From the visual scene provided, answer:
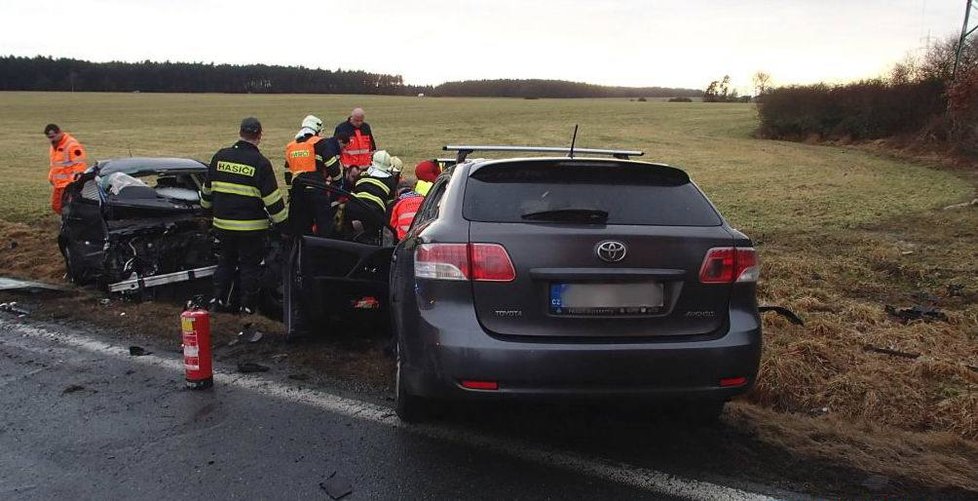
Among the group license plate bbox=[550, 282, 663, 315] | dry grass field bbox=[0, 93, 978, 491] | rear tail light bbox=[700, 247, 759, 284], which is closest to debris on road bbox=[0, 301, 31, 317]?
dry grass field bbox=[0, 93, 978, 491]

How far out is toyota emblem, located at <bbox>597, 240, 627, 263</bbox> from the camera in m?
3.11

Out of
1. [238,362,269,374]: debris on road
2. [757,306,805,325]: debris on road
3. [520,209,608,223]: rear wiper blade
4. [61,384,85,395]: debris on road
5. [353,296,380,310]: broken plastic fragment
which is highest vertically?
[520,209,608,223]: rear wiper blade

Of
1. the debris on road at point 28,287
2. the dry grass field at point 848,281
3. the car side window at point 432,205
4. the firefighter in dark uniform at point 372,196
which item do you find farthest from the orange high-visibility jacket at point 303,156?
the car side window at point 432,205

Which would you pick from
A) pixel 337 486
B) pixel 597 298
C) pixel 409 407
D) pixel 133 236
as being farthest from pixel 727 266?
pixel 133 236

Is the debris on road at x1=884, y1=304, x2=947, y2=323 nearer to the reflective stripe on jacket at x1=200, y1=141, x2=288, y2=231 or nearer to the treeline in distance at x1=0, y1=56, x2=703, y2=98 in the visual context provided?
the reflective stripe on jacket at x1=200, y1=141, x2=288, y2=231

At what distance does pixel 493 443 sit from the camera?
Result: 3680 mm

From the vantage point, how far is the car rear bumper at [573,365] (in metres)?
3.07

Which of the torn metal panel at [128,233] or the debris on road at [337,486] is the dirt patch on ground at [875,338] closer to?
the debris on road at [337,486]

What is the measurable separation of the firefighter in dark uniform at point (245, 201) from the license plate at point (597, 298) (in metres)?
3.76

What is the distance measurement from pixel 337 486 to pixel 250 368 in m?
1.93

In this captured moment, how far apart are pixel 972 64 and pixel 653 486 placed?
27.1m

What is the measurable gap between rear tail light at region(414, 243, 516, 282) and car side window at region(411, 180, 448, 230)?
41 centimetres

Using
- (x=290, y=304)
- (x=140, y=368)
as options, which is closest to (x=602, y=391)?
(x=290, y=304)

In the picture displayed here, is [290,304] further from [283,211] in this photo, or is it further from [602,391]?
[602,391]
